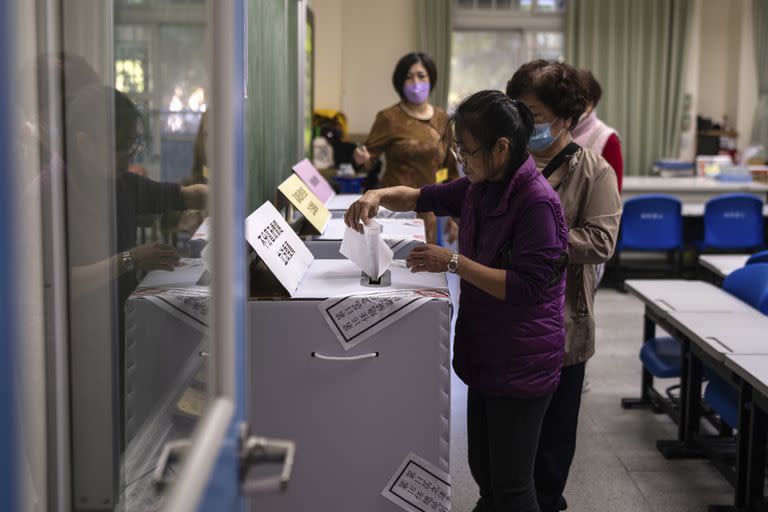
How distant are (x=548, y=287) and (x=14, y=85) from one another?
1.27 meters

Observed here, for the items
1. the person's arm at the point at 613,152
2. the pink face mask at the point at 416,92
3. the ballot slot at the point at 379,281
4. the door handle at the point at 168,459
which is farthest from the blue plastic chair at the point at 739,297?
the door handle at the point at 168,459

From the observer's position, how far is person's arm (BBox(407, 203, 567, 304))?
1943mm

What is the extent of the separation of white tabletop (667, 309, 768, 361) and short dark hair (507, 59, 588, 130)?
0.99 metres

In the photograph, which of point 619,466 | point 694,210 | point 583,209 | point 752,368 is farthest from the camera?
point 694,210

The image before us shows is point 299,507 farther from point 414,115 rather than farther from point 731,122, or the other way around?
point 731,122

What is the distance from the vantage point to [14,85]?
113 centimetres

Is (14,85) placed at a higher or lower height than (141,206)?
higher

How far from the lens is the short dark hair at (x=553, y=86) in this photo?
2.30m

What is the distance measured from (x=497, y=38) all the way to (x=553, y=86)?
291 inches

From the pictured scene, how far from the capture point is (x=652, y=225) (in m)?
6.68

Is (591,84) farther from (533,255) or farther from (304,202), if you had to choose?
(533,255)

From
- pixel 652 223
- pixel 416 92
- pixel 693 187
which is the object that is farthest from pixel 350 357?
pixel 693 187

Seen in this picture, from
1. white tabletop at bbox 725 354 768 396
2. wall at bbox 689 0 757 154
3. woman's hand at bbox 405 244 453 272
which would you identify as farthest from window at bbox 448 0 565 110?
woman's hand at bbox 405 244 453 272

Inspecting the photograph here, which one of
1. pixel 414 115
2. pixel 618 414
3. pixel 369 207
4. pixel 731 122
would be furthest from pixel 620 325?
pixel 731 122
